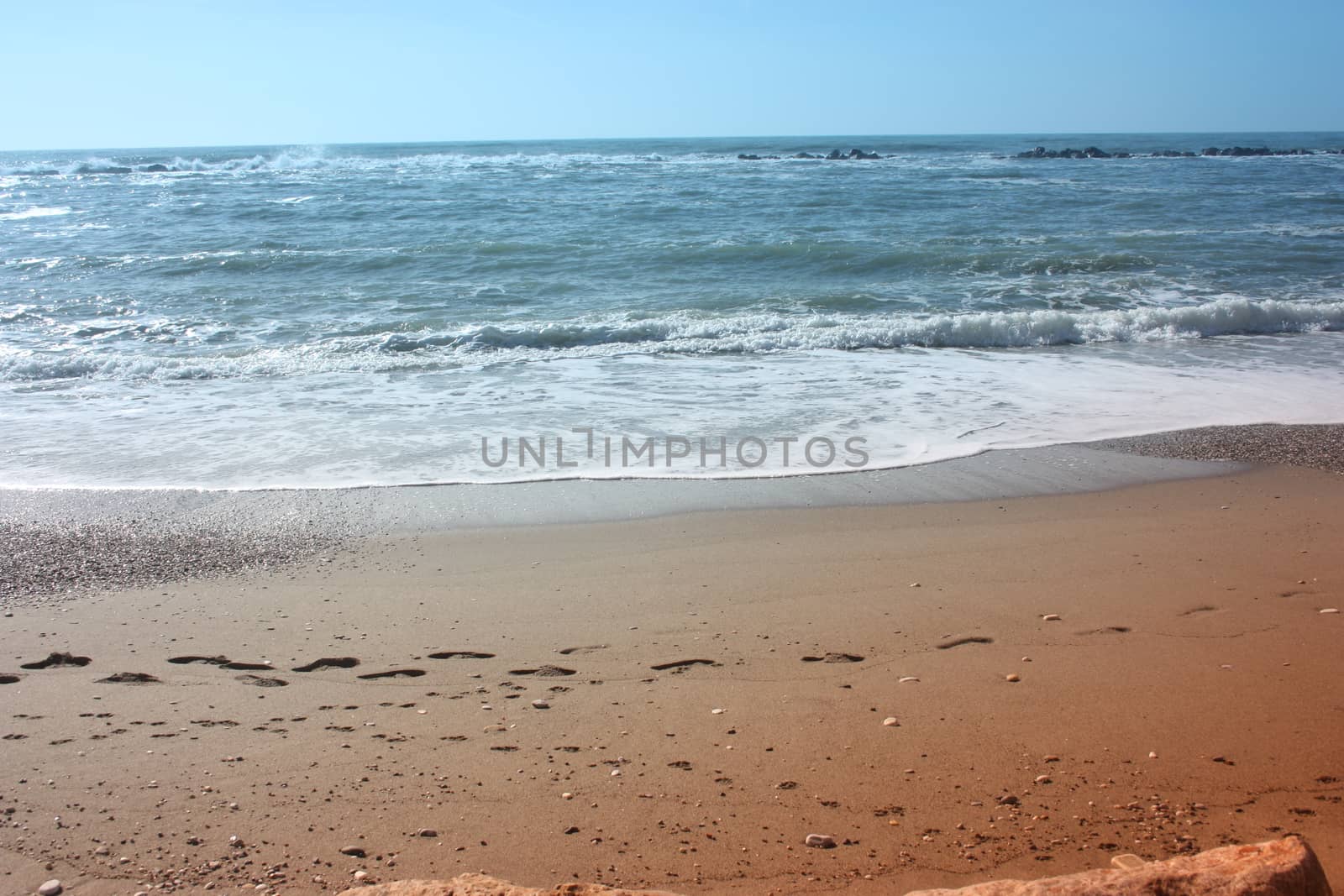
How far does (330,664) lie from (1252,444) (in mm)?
6410

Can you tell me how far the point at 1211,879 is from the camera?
177cm

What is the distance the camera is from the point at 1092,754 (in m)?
2.75

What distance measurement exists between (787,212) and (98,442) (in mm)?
18675

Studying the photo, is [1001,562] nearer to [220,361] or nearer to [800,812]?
[800,812]

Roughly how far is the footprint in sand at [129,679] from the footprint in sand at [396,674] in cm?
78

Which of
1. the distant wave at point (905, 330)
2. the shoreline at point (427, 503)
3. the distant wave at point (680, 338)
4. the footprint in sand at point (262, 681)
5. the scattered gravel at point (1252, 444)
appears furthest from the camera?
the distant wave at point (905, 330)

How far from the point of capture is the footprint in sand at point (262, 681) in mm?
3330

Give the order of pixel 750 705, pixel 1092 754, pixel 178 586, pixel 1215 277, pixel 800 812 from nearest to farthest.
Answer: pixel 800 812 → pixel 1092 754 → pixel 750 705 → pixel 178 586 → pixel 1215 277

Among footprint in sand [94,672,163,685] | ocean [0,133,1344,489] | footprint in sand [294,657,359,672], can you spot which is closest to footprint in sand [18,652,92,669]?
footprint in sand [94,672,163,685]

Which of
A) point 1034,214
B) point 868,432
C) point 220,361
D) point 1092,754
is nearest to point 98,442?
point 220,361

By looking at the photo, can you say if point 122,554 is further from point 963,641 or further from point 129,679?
point 963,641

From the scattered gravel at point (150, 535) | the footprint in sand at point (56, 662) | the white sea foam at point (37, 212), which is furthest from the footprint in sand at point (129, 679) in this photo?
the white sea foam at point (37, 212)

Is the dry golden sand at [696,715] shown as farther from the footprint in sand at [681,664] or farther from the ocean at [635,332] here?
the ocean at [635,332]

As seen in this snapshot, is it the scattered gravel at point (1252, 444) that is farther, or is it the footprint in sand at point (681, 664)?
Result: the scattered gravel at point (1252, 444)
